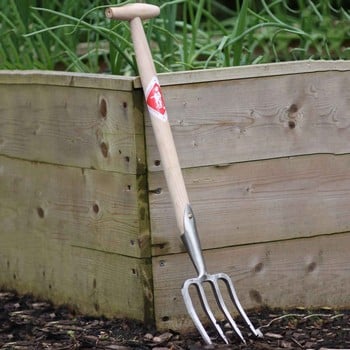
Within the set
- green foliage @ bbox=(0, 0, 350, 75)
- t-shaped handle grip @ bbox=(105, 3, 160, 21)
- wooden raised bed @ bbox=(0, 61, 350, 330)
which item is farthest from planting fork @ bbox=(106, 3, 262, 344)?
green foliage @ bbox=(0, 0, 350, 75)

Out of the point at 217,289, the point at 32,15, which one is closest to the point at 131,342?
the point at 217,289

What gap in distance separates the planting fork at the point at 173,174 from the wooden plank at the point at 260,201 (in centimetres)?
13

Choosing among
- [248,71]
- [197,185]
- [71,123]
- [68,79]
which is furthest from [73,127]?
[248,71]

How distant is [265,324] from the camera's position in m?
2.84

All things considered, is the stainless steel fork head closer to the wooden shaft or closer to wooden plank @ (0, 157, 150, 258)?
the wooden shaft

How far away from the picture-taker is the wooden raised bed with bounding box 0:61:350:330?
9.09ft

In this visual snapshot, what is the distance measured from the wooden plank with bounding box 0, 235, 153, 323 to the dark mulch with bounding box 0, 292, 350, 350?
0.04 metres

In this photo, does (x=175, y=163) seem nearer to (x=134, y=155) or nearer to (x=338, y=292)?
(x=134, y=155)

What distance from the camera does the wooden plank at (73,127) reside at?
9.05ft

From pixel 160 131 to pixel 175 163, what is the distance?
0.09 meters

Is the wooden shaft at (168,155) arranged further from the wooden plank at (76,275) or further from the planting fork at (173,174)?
the wooden plank at (76,275)

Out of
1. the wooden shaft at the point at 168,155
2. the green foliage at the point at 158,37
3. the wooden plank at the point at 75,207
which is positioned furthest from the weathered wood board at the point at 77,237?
the green foliage at the point at 158,37

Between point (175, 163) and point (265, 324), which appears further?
point (265, 324)

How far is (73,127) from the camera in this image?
298 cm
